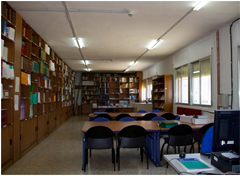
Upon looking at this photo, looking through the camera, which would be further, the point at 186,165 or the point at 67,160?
the point at 67,160

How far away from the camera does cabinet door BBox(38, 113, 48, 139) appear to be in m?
5.94

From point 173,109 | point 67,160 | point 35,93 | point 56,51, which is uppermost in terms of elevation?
point 56,51

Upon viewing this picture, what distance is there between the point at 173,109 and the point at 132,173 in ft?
18.3

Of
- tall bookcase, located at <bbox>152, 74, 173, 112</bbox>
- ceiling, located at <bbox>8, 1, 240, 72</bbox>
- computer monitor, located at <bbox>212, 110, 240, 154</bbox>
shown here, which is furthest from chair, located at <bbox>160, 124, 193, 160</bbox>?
tall bookcase, located at <bbox>152, 74, 173, 112</bbox>

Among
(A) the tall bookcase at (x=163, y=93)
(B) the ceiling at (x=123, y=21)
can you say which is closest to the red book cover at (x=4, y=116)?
(B) the ceiling at (x=123, y=21)

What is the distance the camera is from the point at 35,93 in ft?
18.1

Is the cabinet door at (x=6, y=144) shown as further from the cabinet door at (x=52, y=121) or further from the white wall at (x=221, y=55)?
the white wall at (x=221, y=55)

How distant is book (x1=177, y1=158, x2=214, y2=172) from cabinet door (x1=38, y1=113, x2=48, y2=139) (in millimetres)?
4983

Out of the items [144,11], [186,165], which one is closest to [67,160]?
[186,165]

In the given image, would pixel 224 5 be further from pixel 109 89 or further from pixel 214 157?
pixel 109 89

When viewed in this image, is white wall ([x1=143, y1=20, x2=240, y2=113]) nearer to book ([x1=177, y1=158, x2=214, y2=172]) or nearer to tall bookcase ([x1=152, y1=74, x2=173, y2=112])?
tall bookcase ([x1=152, y1=74, x2=173, y2=112])

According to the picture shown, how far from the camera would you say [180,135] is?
3.87 meters

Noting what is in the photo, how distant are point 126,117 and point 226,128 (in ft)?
11.4

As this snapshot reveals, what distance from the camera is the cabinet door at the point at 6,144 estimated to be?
3602 millimetres
